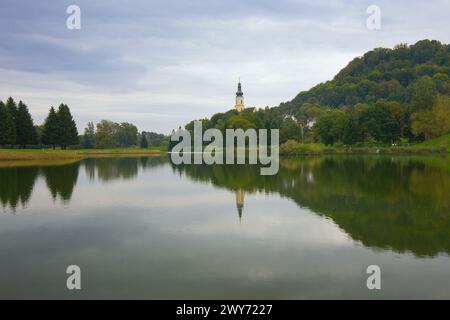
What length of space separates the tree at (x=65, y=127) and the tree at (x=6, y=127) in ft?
40.7

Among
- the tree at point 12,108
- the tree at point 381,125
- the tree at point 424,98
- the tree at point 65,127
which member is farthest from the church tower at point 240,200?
the tree at point 424,98

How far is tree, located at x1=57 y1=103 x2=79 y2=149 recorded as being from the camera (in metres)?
89.9

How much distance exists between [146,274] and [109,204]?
39.9ft

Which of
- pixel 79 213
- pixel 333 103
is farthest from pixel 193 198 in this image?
pixel 333 103

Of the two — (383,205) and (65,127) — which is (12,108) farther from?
(383,205)

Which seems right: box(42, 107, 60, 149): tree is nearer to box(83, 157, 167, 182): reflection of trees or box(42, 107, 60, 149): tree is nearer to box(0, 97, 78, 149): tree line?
box(0, 97, 78, 149): tree line

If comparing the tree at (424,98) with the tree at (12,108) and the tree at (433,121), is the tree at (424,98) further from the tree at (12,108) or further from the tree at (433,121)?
the tree at (12,108)

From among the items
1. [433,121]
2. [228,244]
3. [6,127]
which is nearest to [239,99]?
[433,121]

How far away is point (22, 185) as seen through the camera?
28.2 meters

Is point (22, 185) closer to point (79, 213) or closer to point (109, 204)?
point (109, 204)

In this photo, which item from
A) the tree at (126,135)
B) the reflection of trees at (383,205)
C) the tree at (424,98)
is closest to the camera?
the reflection of trees at (383,205)

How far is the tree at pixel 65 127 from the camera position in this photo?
89900 millimetres

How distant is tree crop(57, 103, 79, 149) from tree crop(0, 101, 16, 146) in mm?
12417

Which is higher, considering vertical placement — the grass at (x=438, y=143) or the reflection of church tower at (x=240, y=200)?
the grass at (x=438, y=143)
